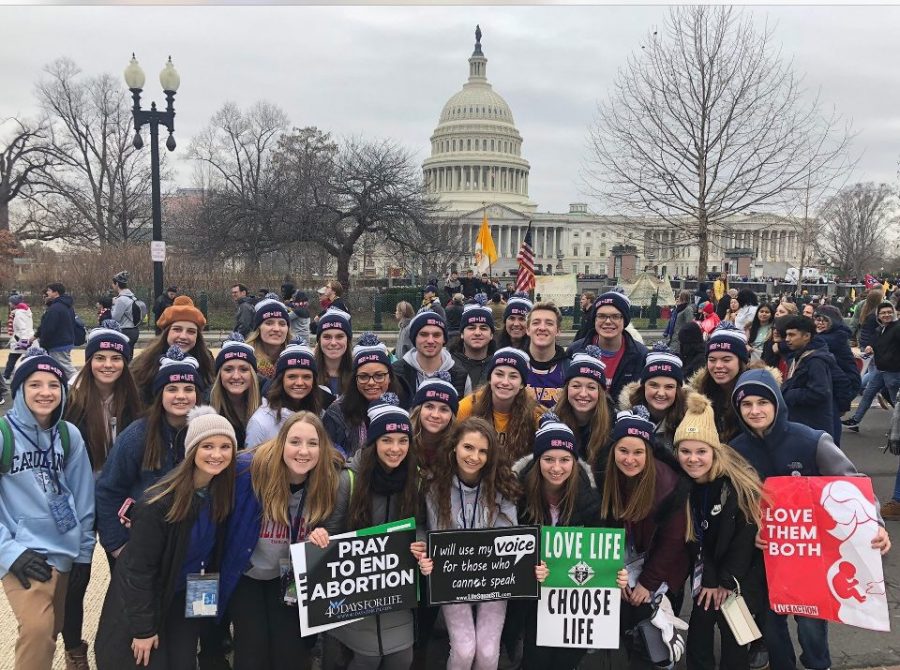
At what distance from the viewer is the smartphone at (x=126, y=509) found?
3605mm

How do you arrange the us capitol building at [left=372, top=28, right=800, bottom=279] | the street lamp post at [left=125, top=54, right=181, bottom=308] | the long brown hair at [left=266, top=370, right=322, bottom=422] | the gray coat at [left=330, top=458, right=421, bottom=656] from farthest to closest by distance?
the us capitol building at [left=372, top=28, right=800, bottom=279]
the street lamp post at [left=125, top=54, right=181, bottom=308]
the long brown hair at [left=266, top=370, right=322, bottom=422]
the gray coat at [left=330, top=458, right=421, bottom=656]

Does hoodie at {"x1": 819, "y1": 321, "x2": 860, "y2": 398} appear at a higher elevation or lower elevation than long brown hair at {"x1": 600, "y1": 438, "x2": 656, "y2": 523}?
higher

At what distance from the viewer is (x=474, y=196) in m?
112

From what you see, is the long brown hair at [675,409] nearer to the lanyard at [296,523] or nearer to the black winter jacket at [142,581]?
the lanyard at [296,523]

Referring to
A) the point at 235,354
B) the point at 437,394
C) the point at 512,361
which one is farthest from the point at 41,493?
the point at 512,361

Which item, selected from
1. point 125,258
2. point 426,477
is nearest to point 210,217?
point 125,258

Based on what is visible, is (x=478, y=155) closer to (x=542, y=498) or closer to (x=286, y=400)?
(x=286, y=400)

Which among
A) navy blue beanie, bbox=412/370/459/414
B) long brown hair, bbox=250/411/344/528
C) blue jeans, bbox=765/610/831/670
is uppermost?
navy blue beanie, bbox=412/370/459/414

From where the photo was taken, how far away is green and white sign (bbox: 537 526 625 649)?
12.4ft

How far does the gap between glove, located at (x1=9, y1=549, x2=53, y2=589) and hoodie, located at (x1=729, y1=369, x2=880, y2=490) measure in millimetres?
3875

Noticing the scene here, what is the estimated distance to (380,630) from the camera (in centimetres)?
368

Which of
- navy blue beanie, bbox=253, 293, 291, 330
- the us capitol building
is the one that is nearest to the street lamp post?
navy blue beanie, bbox=253, 293, 291, 330

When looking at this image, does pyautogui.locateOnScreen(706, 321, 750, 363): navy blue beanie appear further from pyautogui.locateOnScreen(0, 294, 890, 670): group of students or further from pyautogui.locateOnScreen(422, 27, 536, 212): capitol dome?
pyautogui.locateOnScreen(422, 27, 536, 212): capitol dome

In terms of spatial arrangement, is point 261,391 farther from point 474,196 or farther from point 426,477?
point 474,196
